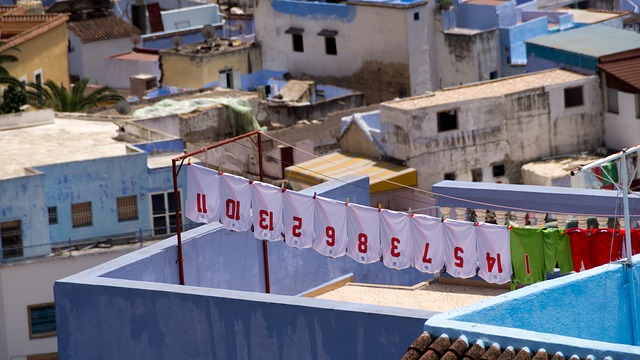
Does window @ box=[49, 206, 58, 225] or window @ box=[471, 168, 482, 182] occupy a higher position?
window @ box=[49, 206, 58, 225]

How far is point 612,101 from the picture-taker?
56.7m

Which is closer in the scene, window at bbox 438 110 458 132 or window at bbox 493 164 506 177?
window at bbox 438 110 458 132

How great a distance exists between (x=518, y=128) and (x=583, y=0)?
19.6 metres

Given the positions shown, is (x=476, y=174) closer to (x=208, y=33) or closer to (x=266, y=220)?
(x=208, y=33)

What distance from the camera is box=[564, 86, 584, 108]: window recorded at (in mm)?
56281

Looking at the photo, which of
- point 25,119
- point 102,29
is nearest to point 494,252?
point 25,119

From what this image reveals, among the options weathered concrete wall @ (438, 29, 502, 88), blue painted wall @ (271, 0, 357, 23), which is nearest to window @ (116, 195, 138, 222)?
weathered concrete wall @ (438, 29, 502, 88)

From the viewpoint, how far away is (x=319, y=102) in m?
66.0

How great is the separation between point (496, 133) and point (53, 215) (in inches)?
562

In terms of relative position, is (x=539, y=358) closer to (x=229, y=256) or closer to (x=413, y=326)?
(x=413, y=326)

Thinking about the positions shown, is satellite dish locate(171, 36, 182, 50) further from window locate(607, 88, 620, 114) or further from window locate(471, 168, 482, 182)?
window locate(607, 88, 620, 114)

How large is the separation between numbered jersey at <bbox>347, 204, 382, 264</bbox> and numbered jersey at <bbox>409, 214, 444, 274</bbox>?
610 millimetres

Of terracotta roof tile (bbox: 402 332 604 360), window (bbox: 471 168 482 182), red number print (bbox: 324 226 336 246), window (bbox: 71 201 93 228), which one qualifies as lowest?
window (bbox: 471 168 482 182)

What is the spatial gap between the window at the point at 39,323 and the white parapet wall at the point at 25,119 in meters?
7.90
